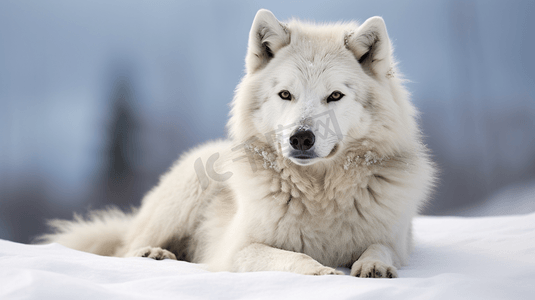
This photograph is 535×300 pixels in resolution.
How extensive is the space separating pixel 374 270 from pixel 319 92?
3.97 ft

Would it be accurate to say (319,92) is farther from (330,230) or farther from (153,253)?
(153,253)

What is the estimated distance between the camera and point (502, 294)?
1.59 m

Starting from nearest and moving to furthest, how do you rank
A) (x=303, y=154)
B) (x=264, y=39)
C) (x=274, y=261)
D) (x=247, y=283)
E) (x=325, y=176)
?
(x=247, y=283) < (x=274, y=261) < (x=303, y=154) < (x=325, y=176) < (x=264, y=39)

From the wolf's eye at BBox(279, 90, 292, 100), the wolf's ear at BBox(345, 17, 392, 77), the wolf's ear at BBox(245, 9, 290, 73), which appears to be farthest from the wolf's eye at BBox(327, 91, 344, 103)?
the wolf's ear at BBox(245, 9, 290, 73)

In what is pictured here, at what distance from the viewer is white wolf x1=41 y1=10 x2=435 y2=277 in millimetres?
2543

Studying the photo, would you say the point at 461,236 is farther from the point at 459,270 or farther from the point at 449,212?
the point at 449,212

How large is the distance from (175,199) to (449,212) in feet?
42.1

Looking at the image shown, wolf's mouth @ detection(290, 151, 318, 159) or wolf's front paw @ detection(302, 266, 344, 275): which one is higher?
wolf's mouth @ detection(290, 151, 318, 159)

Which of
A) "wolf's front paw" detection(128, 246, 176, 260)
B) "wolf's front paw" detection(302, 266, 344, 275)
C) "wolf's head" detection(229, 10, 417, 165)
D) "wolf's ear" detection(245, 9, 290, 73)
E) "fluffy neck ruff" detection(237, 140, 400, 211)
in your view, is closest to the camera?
"wolf's front paw" detection(302, 266, 344, 275)

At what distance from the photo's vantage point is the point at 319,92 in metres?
2.63

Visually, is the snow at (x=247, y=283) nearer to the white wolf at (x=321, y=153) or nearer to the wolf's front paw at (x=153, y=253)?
the white wolf at (x=321, y=153)

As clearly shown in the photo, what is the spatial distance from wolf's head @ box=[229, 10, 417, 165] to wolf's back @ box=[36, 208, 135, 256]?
2098mm

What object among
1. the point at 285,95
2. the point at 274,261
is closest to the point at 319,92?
the point at 285,95

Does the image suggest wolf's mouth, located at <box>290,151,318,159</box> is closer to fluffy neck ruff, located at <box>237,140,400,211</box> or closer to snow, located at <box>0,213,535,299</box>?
fluffy neck ruff, located at <box>237,140,400,211</box>
